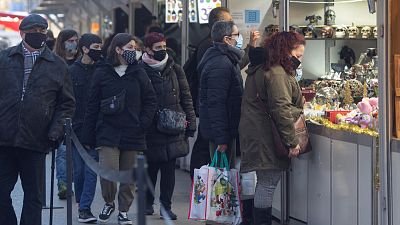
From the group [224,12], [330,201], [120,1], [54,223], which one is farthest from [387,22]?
[120,1]

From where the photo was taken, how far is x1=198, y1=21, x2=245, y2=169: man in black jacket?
859 centimetres

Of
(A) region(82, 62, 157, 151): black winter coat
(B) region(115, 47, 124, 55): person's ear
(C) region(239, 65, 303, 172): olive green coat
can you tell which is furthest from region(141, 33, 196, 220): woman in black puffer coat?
(C) region(239, 65, 303, 172): olive green coat

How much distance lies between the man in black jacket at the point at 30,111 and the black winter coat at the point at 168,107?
1.72 metres

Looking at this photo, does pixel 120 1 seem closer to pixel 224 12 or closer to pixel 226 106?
pixel 224 12

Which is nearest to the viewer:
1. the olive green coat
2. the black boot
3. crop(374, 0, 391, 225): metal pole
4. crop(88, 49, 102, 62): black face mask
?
crop(374, 0, 391, 225): metal pole

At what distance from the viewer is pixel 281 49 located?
7.98 m

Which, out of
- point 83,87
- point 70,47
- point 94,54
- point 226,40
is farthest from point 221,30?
point 70,47

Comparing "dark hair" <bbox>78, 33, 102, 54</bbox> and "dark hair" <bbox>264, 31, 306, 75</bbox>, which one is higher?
"dark hair" <bbox>78, 33, 102, 54</bbox>

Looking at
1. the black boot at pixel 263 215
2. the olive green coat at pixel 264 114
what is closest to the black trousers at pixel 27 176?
the olive green coat at pixel 264 114

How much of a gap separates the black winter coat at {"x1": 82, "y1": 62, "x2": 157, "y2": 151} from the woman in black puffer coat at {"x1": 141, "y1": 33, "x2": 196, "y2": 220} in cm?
35

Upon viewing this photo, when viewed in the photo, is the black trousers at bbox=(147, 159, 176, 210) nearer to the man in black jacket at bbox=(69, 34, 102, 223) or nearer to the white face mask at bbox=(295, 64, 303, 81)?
the man in black jacket at bbox=(69, 34, 102, 223)

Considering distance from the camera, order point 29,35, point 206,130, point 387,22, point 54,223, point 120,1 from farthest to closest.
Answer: point 120,1
point 54,223
point 206,130
point 29,35
point 387,22

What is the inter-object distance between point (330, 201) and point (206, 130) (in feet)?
4.52

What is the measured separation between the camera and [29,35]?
7590mm
